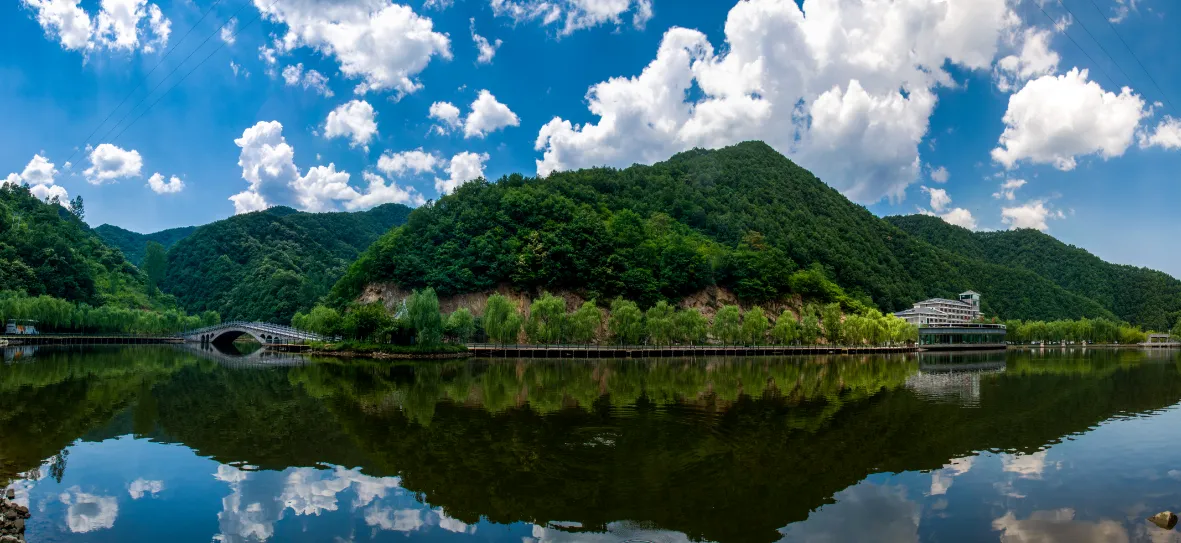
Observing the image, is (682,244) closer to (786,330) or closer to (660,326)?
(786,330)

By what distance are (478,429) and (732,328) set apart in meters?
66.1

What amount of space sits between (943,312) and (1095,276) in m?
87.4

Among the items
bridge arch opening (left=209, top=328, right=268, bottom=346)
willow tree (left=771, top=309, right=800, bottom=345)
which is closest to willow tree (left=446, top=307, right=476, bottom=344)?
bridge arch opening (left=209, top=328, right=268, bottom=346)

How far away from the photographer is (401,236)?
94.4 meters

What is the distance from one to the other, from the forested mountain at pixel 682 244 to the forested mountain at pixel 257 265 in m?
40.6

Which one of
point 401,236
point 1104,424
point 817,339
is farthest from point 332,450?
point 817,339

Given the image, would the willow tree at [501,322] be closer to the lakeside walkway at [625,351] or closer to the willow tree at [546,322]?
the lakeside walkway at [625,351]

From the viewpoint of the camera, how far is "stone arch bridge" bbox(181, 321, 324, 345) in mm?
83312

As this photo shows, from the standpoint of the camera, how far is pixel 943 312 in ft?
409

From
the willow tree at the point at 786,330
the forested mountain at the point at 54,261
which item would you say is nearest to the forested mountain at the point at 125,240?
the forested mountain at the point at 54,261

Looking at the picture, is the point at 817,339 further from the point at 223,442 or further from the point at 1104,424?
the point at 223,442

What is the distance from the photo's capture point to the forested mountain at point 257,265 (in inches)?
5049

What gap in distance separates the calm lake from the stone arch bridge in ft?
161

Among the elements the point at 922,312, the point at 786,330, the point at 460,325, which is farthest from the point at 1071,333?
the point at 460,325
